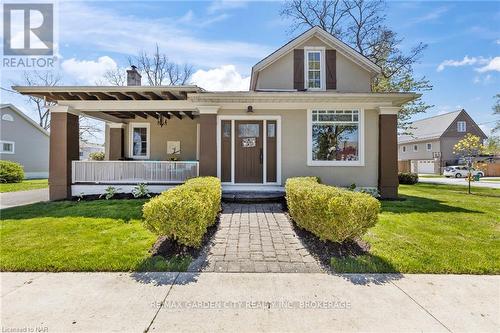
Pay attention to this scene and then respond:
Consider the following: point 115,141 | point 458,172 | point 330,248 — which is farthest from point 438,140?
point 115,141

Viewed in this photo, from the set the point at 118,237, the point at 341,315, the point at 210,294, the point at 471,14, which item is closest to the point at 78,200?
the point at 118,237

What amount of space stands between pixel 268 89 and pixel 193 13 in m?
3.92

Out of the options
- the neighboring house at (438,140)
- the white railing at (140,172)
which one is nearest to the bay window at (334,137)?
the white railing at (140,172)

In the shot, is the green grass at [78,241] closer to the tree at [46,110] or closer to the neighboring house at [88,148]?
the tree at [46,110]

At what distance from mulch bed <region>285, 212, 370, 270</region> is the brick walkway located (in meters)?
0.12

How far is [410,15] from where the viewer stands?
32.9 ft

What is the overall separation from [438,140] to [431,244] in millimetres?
36559

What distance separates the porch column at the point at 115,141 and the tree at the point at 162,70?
2062 cm

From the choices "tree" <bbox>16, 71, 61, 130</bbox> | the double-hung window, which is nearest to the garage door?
the double-hung window

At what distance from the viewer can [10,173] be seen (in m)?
16.8

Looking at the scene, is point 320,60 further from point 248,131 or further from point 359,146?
point 248,131

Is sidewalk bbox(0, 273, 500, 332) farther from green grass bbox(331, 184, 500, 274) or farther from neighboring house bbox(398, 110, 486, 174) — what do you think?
neighboring house bbox(398, 110, 486, 174)

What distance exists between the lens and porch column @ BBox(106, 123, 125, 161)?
12242 mm

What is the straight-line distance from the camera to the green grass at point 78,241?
394 centimetres
